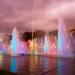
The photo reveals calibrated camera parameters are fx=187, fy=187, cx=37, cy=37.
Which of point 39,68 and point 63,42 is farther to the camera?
point 63,42

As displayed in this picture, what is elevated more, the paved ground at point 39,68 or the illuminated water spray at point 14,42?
the illuminated water spray at point 14,42

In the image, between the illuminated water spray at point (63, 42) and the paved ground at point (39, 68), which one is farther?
the illuminated water spray at point (63, 42)

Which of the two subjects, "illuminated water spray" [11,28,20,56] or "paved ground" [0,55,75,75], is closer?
"paved ground" [0,55,75,75]

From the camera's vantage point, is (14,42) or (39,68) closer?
(39,68)

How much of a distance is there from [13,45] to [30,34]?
13405 millimetres

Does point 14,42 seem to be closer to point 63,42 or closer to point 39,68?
point 63,42

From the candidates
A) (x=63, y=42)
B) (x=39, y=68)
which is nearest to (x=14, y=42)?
(x=63, y=42)

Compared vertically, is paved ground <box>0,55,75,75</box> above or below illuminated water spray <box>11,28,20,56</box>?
below

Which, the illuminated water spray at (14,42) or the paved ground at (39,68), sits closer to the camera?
the paved ground at (39,68)

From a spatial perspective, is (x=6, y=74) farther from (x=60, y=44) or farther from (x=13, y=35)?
(x=13, y=35)

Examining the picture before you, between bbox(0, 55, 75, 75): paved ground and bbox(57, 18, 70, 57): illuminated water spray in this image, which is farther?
bbox(57, 18, 70, 57): illuminated water spray

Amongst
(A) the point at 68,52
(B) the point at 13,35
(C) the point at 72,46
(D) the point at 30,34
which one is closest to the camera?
(A) the point at 68,52

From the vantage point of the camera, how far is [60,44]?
23.0m

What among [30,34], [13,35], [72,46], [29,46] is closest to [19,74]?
[72,46]
